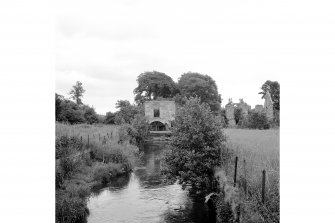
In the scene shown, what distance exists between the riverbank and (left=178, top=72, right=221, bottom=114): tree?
3063 cm

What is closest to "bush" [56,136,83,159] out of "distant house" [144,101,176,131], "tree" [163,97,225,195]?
"tree" [163,97,225,195]

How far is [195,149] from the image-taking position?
1132cm

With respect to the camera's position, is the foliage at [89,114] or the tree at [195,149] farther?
the foliage at [89,114]

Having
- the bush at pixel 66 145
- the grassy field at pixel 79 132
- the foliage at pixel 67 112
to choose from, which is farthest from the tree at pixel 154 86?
the bush at pixel 66 145

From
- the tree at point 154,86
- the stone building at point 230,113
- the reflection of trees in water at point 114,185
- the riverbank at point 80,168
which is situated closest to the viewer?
the riverbank at point 80,168

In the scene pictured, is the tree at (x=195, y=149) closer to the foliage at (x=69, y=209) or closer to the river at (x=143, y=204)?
the river at (x=143, y=204)

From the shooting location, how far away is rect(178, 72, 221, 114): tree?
48.2m

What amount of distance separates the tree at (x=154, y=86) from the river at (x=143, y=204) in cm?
3619

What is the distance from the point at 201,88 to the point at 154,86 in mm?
7221

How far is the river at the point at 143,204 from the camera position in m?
9.77

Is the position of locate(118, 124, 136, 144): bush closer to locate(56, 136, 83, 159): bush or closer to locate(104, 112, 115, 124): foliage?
locate(56, 136, 83, 159): bush
